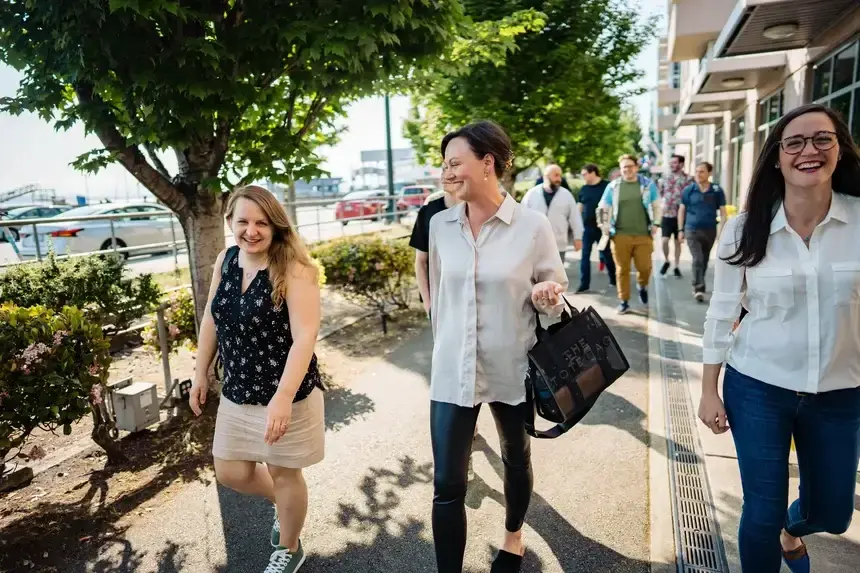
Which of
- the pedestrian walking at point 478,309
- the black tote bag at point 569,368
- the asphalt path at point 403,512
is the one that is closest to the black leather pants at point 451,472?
the pedestrian walking at point 478,309

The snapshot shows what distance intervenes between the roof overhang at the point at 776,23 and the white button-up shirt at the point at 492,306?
5.20 m

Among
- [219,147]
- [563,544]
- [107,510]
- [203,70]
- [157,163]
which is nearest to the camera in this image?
[563,544]

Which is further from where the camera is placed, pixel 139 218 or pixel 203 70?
pixel 139 218

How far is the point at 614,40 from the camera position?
13.5m

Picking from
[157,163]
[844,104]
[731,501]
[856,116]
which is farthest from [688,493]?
[844,104]

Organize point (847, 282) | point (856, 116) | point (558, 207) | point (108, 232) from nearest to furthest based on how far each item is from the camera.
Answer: point (847, 282), point (856, 116), point (558, 207), point (108, 232)

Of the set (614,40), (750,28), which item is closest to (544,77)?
(614,40)

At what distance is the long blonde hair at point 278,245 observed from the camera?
260cm

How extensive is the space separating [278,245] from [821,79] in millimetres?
8623

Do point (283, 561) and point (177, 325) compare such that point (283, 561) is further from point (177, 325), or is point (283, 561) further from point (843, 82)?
point (843, 82)

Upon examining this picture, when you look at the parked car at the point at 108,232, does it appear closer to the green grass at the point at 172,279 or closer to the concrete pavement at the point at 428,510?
the green grass at the point at 172,279

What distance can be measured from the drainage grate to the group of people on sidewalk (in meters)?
0.43

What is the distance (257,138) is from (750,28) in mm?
5790

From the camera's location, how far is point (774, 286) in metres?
2.11
